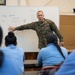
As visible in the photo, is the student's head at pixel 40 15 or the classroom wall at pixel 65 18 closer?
the student's head at pixel 40 15

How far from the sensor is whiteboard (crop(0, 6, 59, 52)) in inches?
214

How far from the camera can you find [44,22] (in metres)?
4.91

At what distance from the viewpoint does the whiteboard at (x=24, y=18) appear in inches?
214

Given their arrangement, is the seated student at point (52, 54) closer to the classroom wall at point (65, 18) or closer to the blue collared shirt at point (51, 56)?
the blue collared shirt at point (51, 56)

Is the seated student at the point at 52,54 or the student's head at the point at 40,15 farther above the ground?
the student's head at the point at 40,15

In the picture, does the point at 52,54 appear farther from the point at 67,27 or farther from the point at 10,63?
the point at 67,27

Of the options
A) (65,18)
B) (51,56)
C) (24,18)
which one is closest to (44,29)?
(24,18)

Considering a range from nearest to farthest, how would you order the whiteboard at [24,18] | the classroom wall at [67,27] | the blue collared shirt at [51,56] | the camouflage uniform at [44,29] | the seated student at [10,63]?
the seated student at [10,63]
the blue collared shirt at [51,56]
the camouflage uniform at [44,29]
the whiteboard at [24,18]
the classroom wall at [67,27]

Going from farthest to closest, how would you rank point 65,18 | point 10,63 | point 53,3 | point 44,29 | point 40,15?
point 53,3
point 65,18
point 40,15
point 44,29
point 10,63

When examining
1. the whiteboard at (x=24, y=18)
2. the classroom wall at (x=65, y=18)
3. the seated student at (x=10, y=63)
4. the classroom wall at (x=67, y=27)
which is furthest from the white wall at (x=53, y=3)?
the seated student at (x=10, y=63)

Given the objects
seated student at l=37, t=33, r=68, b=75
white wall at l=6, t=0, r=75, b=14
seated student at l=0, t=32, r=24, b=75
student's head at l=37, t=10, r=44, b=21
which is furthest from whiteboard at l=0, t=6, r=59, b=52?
seated student at l=0, t=32, r=24, b=75

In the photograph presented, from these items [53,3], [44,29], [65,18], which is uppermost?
[53,3]

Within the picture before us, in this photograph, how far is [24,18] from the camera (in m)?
5.47

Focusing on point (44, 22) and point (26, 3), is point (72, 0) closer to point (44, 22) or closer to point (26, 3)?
point (26, 3)
